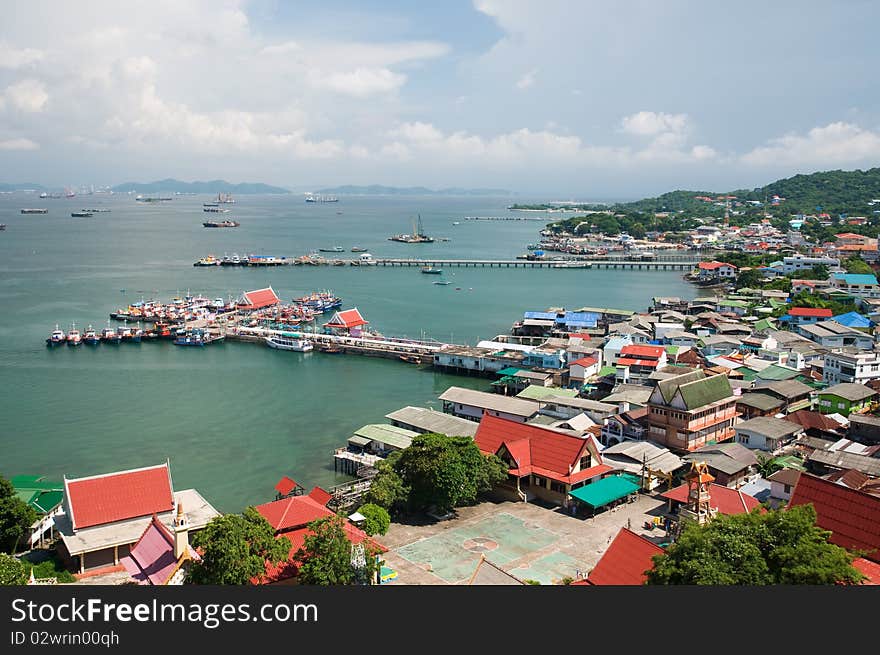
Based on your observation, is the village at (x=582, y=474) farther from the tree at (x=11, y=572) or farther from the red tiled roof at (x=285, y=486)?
the tree at (x=11, y=572)

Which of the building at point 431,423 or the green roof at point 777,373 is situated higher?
the green roof at point 777,373

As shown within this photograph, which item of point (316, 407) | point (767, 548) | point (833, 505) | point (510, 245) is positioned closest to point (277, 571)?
point (767, 548)

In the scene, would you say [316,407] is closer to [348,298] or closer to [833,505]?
[833,505]

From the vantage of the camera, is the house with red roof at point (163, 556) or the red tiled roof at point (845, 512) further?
the red tiled roof at point (845, 512)

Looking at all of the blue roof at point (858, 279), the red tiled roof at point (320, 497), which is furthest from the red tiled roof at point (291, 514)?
the blue roof at point (858, 279)

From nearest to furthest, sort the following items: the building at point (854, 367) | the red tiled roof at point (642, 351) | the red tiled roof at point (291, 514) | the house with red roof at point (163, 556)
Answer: the house with red roof at point (163, 556) < the red tiled roof at point (291, 514) < the building at point (854, 367) < the red tiled roof at point (642, 351)

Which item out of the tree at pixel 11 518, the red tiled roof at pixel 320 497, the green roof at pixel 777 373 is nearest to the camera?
the tree at pixel 11 518
